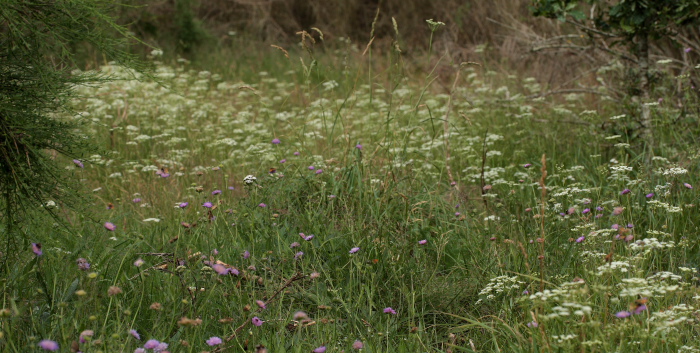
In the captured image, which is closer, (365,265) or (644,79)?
(365,265)

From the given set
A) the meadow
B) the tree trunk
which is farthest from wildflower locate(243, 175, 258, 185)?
the tree trunk

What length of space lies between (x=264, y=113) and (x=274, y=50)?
18.8ft

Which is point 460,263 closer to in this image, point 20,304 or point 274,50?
point 20,304

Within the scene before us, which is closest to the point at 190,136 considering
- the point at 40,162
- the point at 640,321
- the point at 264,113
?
the point at 264,113

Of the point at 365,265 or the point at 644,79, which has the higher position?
the point at 644,79

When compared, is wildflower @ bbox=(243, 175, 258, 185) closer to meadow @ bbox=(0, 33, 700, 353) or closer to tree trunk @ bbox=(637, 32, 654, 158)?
meadow @ bbox=(0, 33, 700, 353)

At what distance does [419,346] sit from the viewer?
252 centimetres

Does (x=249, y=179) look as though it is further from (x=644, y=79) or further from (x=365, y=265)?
(x=644, y=79)

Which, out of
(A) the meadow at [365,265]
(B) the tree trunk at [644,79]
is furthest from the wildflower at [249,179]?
(B) the tree trunk at [644,79]

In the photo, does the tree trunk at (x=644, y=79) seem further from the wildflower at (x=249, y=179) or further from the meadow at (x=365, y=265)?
the wildflower at (x=249, y=179)

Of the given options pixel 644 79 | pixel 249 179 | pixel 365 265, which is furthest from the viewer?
pixel 644 79

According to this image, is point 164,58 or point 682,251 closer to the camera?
point 682,251

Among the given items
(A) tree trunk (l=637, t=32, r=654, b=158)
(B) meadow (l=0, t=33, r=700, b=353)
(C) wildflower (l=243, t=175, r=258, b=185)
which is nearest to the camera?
(B) meadow (l=0, t=33, r=700, b=353)

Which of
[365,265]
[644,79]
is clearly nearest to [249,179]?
[365,265]
